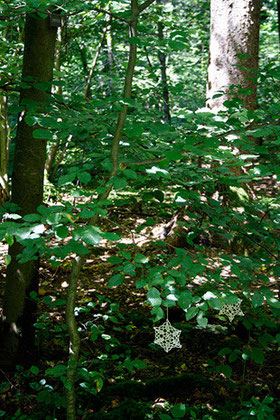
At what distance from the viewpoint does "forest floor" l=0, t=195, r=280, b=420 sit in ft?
7.39

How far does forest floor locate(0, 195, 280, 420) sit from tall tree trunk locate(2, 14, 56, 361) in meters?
0.16

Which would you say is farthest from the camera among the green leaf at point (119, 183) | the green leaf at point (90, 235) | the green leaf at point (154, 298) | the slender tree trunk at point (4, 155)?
the slender tree trunk at point (4, 155)

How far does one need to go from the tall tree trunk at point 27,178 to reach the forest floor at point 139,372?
0.54 ft

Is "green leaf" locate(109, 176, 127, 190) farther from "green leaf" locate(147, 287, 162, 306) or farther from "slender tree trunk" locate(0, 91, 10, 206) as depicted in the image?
"slender tree trunk" locate(0, 91, 10, 206)

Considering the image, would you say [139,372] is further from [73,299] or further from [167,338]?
[73,299]

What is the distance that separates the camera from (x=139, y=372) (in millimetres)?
2854

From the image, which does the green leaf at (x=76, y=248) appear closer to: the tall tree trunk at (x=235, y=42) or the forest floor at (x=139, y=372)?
the forest floor at (x=139, y=372)

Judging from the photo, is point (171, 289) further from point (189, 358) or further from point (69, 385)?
point (189, 358)

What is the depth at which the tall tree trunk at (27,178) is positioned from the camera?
246cm

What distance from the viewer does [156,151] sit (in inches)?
69.3

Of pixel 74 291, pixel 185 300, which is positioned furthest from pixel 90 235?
pixel 74 291

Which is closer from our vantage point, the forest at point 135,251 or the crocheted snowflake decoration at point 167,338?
the forest at point 135,251

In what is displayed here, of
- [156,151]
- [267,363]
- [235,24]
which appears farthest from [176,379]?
[235,24]

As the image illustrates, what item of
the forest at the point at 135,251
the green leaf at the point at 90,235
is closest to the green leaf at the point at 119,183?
the forest at the point at 135,251
